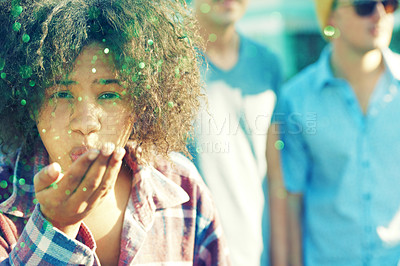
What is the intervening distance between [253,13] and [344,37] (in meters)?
1.19

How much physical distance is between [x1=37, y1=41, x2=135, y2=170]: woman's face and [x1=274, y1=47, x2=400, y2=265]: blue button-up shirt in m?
1.06

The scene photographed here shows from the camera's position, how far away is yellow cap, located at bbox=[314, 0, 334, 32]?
198cm

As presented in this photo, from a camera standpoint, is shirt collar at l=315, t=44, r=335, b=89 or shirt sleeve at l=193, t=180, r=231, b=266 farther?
shirt collar at l=315, t=44, r=335, b=89

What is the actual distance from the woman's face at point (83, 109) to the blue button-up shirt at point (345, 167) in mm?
1060

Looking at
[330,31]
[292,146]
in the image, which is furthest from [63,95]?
[330,31]

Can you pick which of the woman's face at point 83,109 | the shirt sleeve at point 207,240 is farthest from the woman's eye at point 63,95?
the shirt sleeve at point 207,240

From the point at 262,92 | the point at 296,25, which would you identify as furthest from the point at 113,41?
the point at 296,25

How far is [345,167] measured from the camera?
1.85 meters

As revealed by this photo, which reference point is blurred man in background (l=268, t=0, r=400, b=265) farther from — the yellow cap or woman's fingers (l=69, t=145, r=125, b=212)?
woman's fingers (l=69, t=145, r=125, b=212)

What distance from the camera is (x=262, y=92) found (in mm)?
1912

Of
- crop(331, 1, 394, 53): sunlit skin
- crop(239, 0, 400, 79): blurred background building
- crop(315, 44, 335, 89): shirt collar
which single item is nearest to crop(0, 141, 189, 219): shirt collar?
crop(315, 44, 335, 89): shirt collar

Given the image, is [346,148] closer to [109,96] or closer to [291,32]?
[109,96]

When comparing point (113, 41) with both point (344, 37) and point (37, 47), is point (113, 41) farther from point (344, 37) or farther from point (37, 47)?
point (344, 37)

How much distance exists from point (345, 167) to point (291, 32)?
5.72 feet
